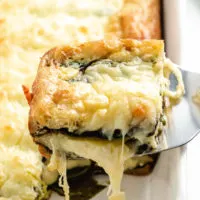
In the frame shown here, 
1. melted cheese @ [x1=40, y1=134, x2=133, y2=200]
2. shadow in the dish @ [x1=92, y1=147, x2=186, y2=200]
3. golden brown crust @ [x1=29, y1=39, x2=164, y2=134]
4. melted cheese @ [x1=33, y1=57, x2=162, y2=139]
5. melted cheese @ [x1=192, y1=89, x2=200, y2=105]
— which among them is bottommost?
shadow in the dish @ [x1=92, y1=147, x2=186, y2=200]

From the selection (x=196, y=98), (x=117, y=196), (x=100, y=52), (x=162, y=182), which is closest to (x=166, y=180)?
(x=162, y=182)

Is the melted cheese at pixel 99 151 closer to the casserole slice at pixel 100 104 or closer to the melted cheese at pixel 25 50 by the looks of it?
the casserole slice at pixel 100 104

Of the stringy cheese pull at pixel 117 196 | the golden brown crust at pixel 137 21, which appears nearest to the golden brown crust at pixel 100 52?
the golden brown crust at pixel 137 21

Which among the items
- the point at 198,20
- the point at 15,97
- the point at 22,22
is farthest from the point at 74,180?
the point at 198,20

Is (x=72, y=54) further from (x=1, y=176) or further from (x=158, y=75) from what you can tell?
(x=1, y=176)

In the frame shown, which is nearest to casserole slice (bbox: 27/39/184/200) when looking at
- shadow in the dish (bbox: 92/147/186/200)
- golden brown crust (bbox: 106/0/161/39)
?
shadow in the dish (bbox: 92/147/186/200)

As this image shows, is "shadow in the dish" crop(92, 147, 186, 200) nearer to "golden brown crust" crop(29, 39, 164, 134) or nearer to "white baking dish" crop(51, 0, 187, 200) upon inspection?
"white baking dish" crop(51, 0, 187, 200)
